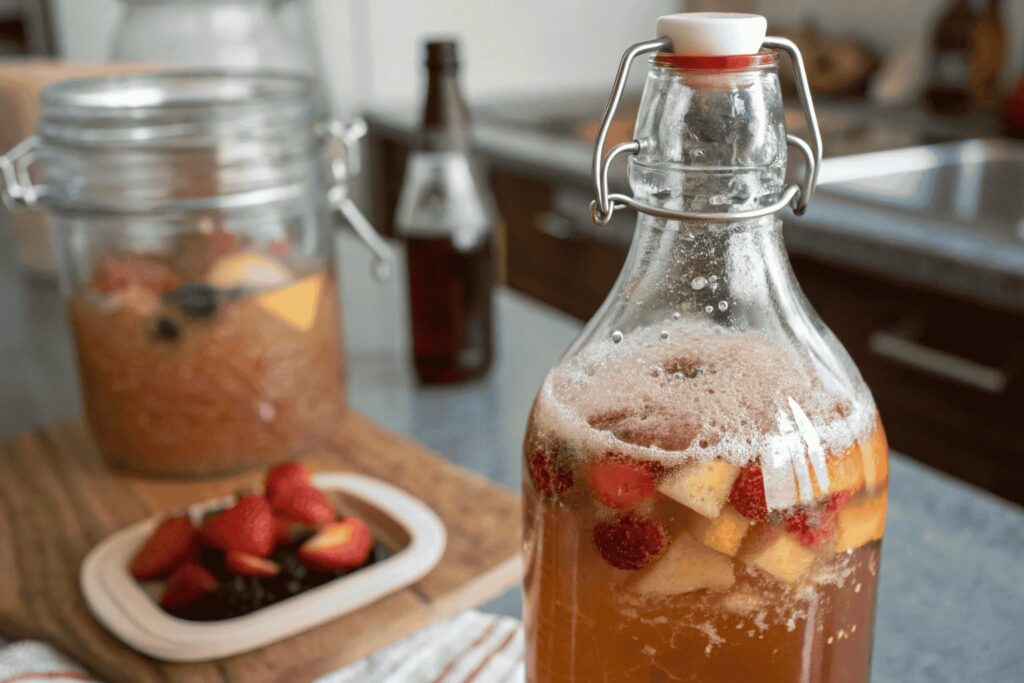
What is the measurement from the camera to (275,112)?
0.69 meters

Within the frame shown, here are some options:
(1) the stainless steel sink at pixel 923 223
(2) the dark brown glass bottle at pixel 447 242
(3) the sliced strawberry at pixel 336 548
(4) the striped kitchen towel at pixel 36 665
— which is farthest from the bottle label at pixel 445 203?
(1) the stainless steel sink at pixel 923 223

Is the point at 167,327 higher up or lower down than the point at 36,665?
higher up

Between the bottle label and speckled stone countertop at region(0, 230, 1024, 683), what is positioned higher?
the bottle label

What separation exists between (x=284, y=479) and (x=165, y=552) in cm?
8

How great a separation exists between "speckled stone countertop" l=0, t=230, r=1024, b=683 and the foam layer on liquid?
0.68 feet

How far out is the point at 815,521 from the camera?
0.38 metres

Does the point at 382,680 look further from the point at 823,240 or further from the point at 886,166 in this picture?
the point at 886,166

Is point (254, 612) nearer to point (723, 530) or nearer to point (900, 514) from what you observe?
point (723, 530)

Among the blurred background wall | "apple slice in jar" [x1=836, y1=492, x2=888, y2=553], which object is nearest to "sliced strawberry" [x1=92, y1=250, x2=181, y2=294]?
"apple slice in jar" [x1=836, y1=492, x2=888, y2=553]

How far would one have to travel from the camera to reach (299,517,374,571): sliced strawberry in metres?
0.58

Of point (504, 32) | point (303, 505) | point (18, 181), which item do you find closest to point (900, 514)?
point (303, 505)

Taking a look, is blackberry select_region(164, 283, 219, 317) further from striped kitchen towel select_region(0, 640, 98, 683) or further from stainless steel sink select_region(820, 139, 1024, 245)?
stainless steel sink select_region(820, 139, 1024, 245)

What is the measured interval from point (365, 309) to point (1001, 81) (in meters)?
1.49

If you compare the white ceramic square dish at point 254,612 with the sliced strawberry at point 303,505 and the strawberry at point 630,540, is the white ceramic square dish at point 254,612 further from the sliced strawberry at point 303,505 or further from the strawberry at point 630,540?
the strawberry at point 630,540
